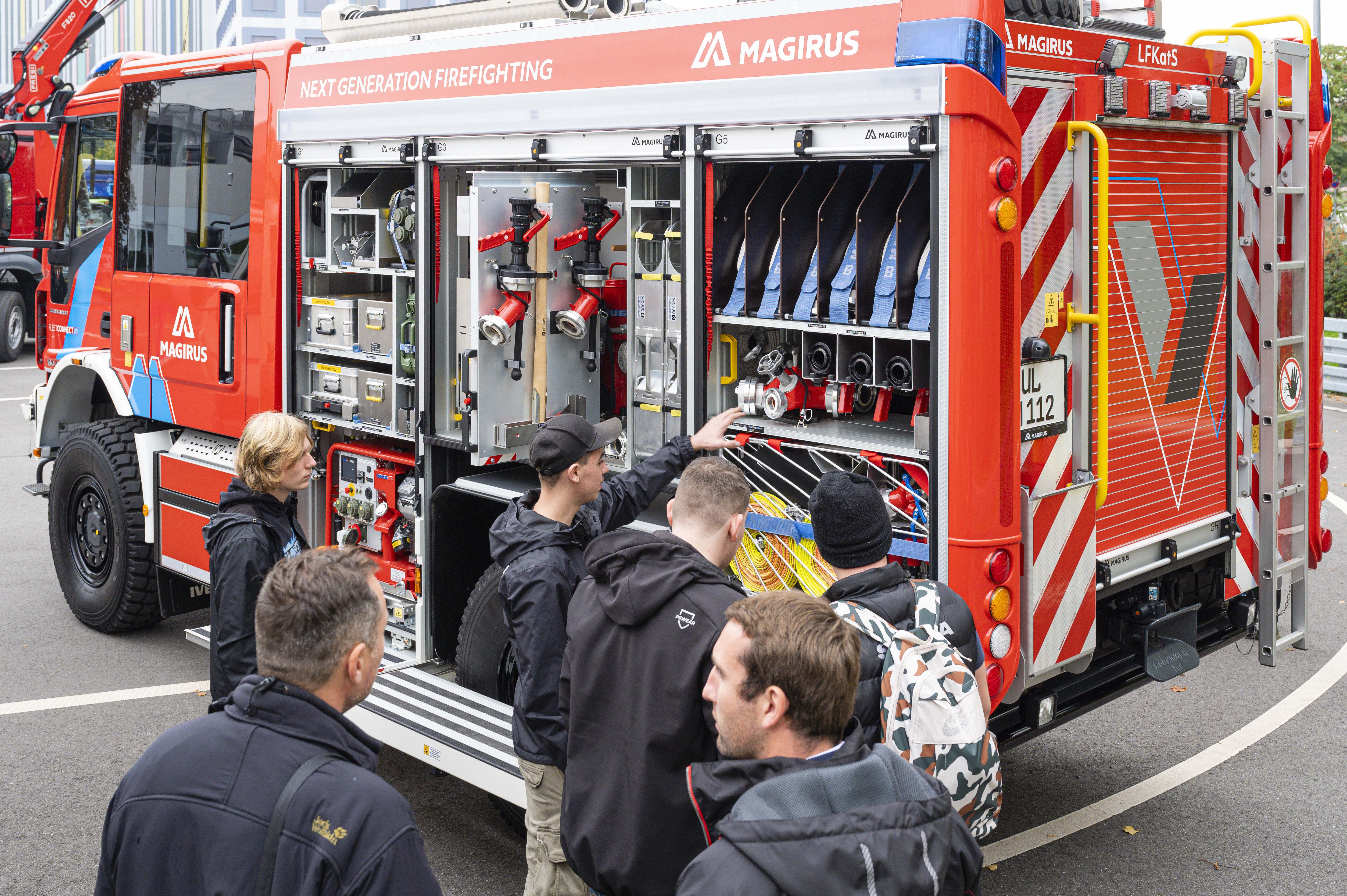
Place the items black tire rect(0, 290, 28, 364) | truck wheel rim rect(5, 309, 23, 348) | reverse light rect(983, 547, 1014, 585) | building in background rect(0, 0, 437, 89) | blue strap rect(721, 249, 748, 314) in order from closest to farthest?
reverse light rect(983, 547, 1014, 585) < blue strap rect(721, 249, 748, 314) < black tire rect(0, 290, 28, 364) < truck wheel rim rect(5, 309, 23, 348) < building in background rect(0, 0, 437, 89)

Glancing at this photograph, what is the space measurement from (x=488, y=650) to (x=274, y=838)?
320cm

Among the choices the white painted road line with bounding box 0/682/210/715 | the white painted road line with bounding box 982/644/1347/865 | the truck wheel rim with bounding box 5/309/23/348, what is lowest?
the white painted road line with bounding box 982/644/1347/865

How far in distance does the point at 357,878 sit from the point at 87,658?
19.8ft

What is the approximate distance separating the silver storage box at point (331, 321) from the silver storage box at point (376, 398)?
0.62 feet

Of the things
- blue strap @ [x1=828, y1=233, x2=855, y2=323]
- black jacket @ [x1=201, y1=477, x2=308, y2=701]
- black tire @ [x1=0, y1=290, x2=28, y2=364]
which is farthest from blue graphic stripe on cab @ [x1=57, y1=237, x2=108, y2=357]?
black tire @ [x1=0, y1=290, x2=28, y2=364]

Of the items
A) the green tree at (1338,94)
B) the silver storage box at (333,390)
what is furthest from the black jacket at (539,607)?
the green tree at (1338,94)

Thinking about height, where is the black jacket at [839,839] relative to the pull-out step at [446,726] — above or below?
above

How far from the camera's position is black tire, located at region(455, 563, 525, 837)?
5.32m

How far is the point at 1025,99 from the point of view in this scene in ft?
13.7

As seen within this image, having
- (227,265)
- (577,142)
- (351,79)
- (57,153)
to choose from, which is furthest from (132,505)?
(577,142)

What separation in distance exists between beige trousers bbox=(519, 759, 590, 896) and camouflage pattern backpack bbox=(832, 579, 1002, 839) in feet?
4.27

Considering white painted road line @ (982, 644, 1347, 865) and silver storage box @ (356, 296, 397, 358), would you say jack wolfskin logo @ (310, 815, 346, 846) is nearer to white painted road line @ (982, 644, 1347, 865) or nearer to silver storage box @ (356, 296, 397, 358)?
white painted road line @ (982, 644, 1347, 865)

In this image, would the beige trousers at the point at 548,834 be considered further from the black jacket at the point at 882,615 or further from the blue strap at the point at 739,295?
the blue strap at the point at 739,295

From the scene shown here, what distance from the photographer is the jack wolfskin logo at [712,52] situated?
14.8 ft
